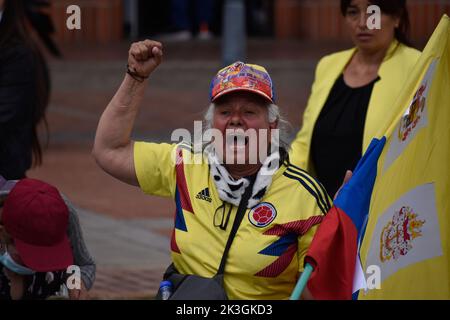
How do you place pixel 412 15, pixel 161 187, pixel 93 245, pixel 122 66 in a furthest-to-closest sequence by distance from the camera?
pixel 412 15 → pixel 122 66 → pixel 93 245 → pixel 161 187

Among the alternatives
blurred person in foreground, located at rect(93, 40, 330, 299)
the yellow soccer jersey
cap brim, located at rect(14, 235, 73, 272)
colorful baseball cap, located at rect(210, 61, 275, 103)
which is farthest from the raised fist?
cap brim, located at rect(14, 235, 73, 272)

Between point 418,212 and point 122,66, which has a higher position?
point 418,212

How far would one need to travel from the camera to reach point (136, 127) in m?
14.4

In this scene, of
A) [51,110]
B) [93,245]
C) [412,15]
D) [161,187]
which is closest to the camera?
[161,187]

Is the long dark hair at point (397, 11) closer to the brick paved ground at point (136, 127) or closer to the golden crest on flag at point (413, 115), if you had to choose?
the brick paved ground at point (136, 127)

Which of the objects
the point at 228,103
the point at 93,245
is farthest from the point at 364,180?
the point at 93,245

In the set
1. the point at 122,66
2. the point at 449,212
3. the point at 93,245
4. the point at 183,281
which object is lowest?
the point at 122,66

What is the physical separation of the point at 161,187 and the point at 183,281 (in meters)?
0.49

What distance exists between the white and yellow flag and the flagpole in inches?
7.8

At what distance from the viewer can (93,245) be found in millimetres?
8992

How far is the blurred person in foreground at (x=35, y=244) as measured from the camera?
15.1 ft

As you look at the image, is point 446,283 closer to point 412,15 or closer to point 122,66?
point 122,66

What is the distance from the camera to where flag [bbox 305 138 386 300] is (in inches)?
177

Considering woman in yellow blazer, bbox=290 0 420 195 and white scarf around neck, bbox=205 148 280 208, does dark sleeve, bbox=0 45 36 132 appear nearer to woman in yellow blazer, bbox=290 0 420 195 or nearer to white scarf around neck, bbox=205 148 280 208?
woman in yellow blazer, bbox=290 0 420 195
